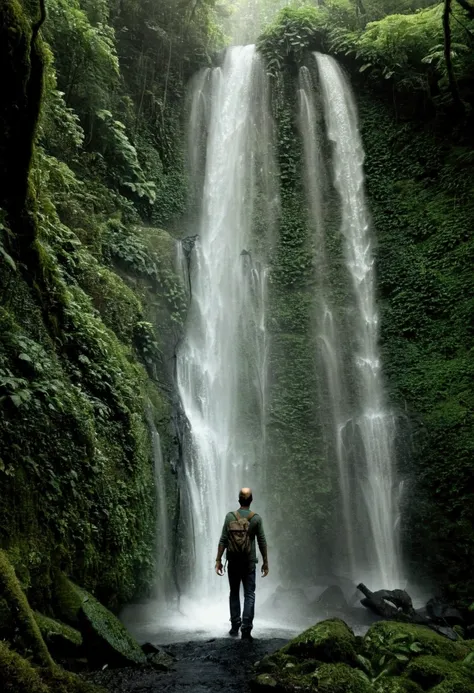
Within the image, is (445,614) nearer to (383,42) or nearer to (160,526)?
(160,526)

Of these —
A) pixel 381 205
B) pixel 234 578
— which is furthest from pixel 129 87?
pixel 234 578

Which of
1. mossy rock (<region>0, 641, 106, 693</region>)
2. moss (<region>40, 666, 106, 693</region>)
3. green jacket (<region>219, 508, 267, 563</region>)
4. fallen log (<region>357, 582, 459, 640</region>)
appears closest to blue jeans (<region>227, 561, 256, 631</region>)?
green jacket (<region>219, 508, 267, 563</region>)

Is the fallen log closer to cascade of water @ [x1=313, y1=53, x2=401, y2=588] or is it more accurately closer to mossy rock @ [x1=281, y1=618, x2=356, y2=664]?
cascade of water @ [x1=313, y1=53, x2=401, y2=588]

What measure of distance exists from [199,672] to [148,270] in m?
9.14

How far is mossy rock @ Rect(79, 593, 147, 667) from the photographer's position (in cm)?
500

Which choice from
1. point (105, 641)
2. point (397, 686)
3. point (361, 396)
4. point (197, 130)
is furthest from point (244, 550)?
point (197, 130)

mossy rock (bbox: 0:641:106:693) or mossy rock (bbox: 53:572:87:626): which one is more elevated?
mossy rock (bbox: 53:572:87:626)

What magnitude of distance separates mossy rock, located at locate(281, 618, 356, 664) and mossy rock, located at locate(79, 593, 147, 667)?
1.45m

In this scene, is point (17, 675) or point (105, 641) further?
point (105, 641)

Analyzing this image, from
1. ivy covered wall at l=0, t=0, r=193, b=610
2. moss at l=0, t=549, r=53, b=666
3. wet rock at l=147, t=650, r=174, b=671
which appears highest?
ivy covered wall at l=0, t=0, r=193, b=610

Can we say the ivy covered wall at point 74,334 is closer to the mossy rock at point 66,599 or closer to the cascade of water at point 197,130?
the mossy rock at point 66,599

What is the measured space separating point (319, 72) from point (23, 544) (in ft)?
59.9

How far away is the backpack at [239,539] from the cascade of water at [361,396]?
5923 millimetres

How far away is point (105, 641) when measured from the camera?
16.6 ft
